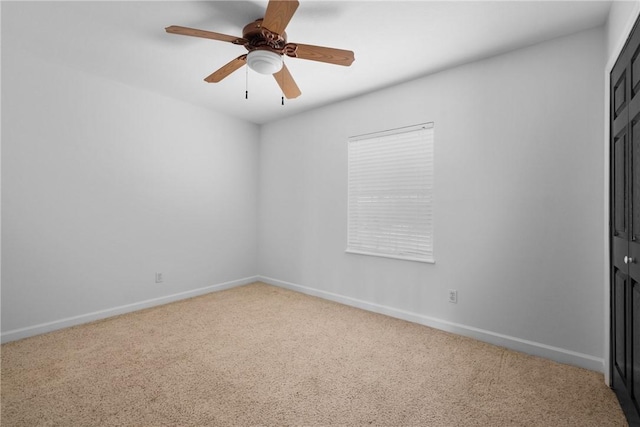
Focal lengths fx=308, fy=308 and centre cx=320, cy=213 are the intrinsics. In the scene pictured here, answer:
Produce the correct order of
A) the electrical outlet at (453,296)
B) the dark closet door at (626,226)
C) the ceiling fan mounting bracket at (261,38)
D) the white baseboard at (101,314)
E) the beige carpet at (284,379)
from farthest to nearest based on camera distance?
the electrical outlet at (453,296) < the white baseboard at (101,314) < the ceiling fan mounting bracket at (261,38) < the beige carpet at (284,379) < the dark closet door at (626,226)

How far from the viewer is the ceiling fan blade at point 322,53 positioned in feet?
6.89

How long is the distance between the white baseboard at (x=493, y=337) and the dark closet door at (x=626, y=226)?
0.36 metres

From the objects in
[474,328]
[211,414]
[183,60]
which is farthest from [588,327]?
[183,60]

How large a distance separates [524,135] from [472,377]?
6.43 ft

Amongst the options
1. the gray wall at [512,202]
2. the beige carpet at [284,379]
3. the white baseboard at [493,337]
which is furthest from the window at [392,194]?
the beige carpet at [284,379]

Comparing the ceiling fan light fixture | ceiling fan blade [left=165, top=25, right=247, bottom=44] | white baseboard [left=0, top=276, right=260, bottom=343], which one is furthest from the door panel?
white baseboard [left=0, top=276, right=260, bottom=343]

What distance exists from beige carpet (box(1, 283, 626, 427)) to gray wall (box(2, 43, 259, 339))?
476 millimetres

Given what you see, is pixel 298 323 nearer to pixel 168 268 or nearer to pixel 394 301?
pixel 394 301

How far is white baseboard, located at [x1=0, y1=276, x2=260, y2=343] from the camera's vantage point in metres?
2.78

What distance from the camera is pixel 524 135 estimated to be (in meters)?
2.57

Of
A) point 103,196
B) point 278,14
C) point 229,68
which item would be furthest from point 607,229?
point 103,196

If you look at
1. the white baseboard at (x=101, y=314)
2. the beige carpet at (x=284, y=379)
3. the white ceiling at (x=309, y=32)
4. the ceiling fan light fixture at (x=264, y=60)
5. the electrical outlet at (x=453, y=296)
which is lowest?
the beige carpet at (x=284, y=379)

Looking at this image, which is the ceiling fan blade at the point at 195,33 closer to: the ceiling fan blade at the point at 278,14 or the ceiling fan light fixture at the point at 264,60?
the ceiling fan light fixture at the point at 264,60

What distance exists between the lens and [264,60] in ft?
7.16
